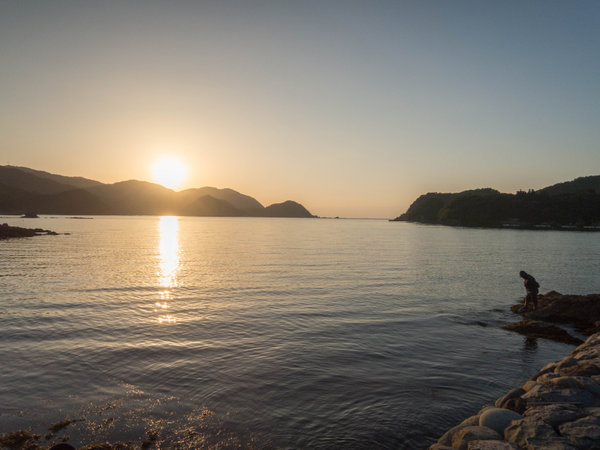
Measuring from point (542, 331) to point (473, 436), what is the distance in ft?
47.1

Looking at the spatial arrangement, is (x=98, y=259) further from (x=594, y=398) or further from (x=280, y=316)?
(x=594, y=398)

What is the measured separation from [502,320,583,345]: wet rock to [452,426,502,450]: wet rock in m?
13.3

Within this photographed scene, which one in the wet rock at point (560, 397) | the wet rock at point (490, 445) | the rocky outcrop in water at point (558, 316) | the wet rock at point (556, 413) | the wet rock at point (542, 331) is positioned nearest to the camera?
the wet rock at point (490, 445)

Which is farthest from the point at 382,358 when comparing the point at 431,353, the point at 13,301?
the point at 13,301

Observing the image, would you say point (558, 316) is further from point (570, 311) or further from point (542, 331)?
point (542, 331)

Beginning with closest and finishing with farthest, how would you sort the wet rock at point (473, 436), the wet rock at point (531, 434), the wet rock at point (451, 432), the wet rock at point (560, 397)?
the wet rock at point (531, 434), the wet rock at point (473, 436), the wet rock at point (451, 432), the wet rock at point (560, 397)

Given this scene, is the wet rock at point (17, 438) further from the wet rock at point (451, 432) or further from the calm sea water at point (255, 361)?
the wet rock at point (451, 432)

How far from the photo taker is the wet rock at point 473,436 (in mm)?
7621

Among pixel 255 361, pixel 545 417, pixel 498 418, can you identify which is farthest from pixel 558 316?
pixel 255 361

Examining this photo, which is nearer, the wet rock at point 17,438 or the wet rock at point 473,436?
the wet rock at point 473,436

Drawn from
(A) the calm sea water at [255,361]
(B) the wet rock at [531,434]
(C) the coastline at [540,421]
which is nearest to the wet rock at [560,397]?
(C) the coastline at [540,421]

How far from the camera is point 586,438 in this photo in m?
7.09

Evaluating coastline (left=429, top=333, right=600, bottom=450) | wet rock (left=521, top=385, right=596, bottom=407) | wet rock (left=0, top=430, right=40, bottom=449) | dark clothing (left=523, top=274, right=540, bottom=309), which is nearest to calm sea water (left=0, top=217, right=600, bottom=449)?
wet rock (left=0, top=430, right=40, bottom=449)

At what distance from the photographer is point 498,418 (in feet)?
27.4
